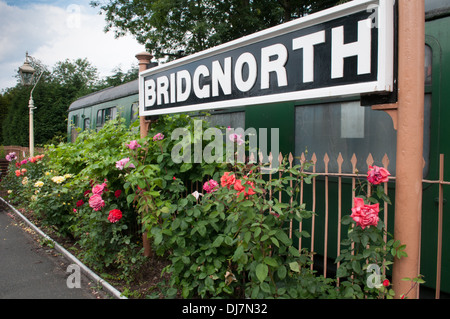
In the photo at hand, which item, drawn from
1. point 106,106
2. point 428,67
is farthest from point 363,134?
point 106,106

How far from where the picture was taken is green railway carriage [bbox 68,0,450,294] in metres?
2.90

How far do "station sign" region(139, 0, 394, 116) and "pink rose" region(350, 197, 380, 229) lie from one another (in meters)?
0.70

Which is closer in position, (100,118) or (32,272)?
(32,272)

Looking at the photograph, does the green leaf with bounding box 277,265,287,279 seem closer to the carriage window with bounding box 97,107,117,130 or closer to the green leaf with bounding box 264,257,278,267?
the green leaf with bounding box 264,257,278,267

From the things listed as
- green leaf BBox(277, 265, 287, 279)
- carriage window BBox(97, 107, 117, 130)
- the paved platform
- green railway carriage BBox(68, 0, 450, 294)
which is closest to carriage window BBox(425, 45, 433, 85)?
green railway carriage BBox(68, 0, 450, 294)

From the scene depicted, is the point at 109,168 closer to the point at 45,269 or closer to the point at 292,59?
the point at 45,269

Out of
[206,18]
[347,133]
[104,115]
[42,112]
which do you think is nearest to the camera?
[347,133]

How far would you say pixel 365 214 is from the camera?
81.0 inches

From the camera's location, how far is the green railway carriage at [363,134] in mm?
2902

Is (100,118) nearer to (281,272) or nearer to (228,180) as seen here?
(228,180)

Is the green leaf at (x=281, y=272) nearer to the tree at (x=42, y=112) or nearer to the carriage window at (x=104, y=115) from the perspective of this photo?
the carriage window at (x=104, y=115)

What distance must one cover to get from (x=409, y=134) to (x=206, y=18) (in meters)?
14.3

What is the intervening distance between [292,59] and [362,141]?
147 centimetres

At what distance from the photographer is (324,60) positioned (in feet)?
7.45
